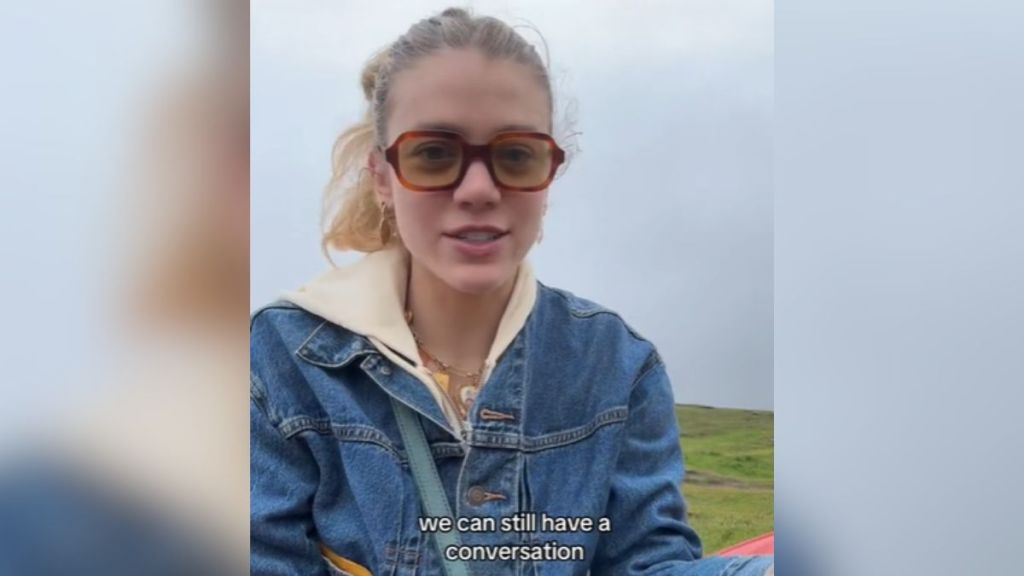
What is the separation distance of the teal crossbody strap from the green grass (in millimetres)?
481

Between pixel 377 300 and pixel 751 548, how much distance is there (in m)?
0.89

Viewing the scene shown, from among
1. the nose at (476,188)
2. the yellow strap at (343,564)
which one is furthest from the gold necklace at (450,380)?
the yellow strap at (343,564)

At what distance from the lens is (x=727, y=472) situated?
5.93 ft

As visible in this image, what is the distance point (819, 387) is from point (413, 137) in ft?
3.07

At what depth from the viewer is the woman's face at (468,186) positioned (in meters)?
1.72

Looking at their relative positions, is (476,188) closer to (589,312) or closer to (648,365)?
(589,312)

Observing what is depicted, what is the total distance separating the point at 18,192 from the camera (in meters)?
1.73

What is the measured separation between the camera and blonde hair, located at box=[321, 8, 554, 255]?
173 cm

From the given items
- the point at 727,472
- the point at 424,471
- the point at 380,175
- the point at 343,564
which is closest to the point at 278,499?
the point at 343,564

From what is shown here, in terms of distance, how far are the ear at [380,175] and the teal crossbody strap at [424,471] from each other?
1.29ft

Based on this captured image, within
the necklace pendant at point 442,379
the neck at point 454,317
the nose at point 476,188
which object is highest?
the nose at point 476,188

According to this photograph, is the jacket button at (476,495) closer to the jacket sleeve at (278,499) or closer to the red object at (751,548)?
the jacket sleeve at (278,499)

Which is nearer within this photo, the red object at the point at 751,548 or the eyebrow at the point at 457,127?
the eyebrow at the point at 457,127

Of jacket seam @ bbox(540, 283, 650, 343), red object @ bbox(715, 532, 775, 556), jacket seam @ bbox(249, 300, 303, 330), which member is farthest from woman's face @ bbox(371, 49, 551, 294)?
red object @ bbox(715, 532, 775, 556)
